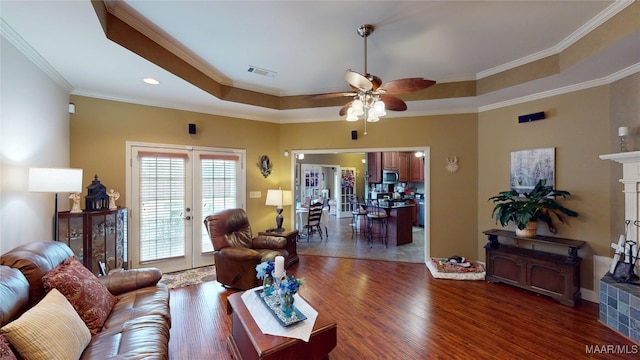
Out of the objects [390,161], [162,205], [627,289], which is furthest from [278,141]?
[627,289]

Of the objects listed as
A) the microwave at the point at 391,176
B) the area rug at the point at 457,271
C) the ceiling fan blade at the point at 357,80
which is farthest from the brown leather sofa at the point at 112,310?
the microwave at the point at 391,176

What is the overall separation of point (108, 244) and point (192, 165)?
1593mm

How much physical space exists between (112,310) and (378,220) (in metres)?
5.41

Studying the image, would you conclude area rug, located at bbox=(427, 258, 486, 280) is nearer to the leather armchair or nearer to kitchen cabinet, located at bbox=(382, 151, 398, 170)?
the leather armchair

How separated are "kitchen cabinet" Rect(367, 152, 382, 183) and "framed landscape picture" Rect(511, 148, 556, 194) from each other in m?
4.88

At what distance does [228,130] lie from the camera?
4672mm

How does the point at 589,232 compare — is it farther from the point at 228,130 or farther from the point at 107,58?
the point at 107,58

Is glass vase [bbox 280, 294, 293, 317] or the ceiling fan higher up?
the ceiling fan

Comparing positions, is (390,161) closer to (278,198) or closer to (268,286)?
(278,198)

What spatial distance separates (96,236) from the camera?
3.15m

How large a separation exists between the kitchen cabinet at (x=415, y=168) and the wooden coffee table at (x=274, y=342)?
7073 millimetres

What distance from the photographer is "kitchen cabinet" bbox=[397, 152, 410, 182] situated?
8523 millimetres

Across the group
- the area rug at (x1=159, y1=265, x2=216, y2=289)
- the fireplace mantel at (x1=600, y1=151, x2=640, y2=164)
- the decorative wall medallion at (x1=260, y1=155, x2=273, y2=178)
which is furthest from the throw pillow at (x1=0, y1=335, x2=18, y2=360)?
the fireplace mantel at (x1=600, y1=151, x2=640, y2=164)

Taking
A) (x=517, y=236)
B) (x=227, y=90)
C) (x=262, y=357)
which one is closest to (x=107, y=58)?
(x=227, y=90)
